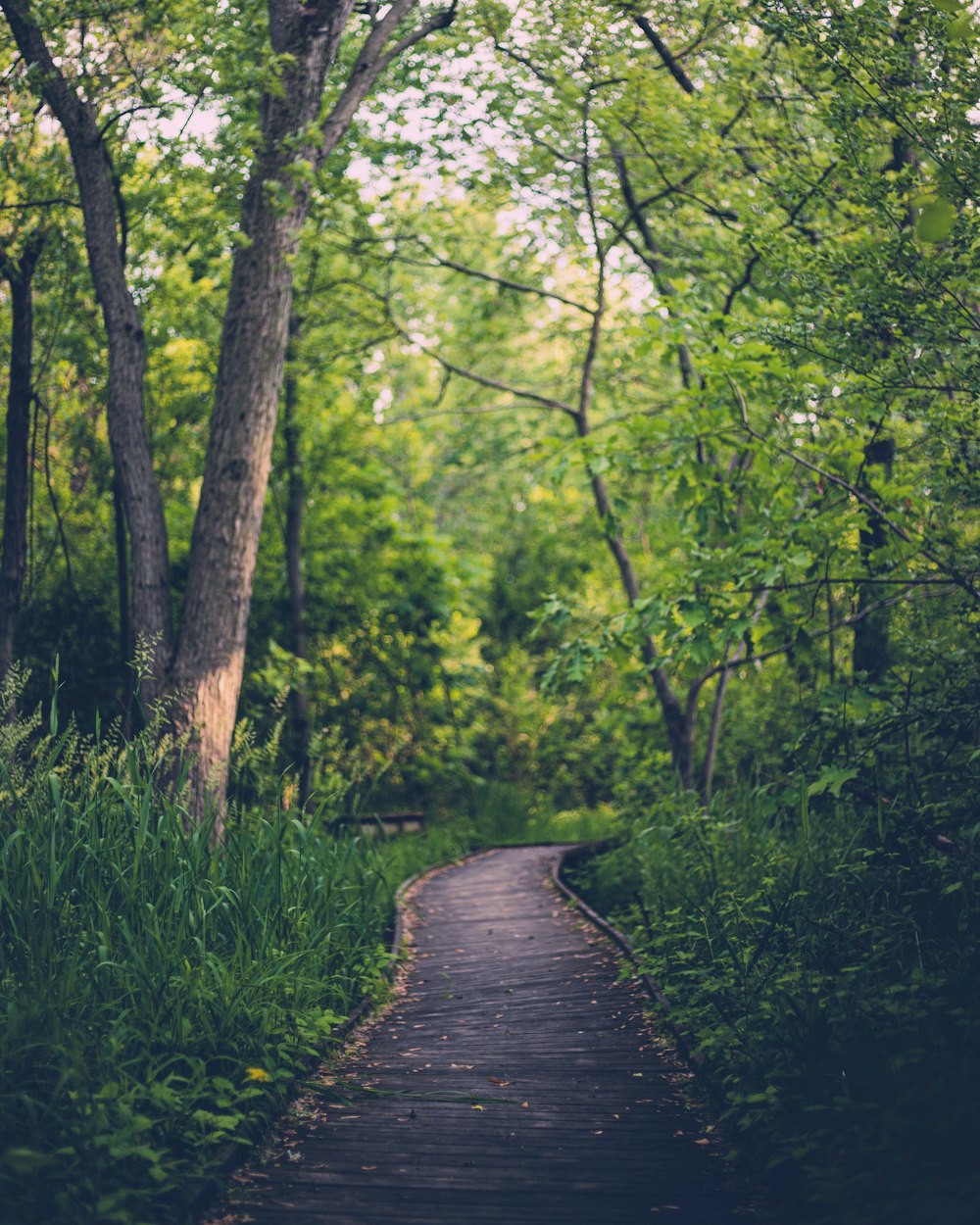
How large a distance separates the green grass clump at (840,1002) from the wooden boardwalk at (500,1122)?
12.7 inches

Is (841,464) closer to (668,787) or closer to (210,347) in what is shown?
(668,787)

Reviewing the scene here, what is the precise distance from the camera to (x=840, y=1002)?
15.3 feet

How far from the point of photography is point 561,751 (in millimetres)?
21938

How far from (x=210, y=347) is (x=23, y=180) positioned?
3.85 metres

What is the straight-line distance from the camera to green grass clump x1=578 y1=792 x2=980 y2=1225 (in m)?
3.52

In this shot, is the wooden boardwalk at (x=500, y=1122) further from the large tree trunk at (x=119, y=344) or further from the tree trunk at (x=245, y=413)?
the large tree trunk at (x=119, y=344)

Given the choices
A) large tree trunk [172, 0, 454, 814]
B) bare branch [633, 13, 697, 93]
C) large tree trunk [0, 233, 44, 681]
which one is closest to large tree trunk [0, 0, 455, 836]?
large tree trunk [172, 0, 454, 814]

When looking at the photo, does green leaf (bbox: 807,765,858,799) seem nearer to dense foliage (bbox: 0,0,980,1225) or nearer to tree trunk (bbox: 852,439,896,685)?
dense foliage (bbox: 0,0,980,1225)

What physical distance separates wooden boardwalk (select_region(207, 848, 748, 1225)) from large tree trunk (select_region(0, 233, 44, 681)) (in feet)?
16.4

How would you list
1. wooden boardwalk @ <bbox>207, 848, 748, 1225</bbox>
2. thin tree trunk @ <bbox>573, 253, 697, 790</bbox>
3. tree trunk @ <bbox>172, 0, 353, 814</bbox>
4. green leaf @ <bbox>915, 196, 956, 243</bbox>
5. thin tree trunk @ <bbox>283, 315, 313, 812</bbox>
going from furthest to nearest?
1. thin tree trunk @ <bbox>283, 315, 313, 812</bbox>
2. thin tree trunk @ <bbox>573, 253, 697, 790</bbox>
3. tree trunk @ <bbox>172, 0, 353, 814</bbox>
4. wooden boardwalk @ <bbox>207, 848, 748, 1225</bbox>
5. green leaf @ <bbox>915, 196, 956, 243</bbox>

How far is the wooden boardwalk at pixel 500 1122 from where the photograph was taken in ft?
12.5

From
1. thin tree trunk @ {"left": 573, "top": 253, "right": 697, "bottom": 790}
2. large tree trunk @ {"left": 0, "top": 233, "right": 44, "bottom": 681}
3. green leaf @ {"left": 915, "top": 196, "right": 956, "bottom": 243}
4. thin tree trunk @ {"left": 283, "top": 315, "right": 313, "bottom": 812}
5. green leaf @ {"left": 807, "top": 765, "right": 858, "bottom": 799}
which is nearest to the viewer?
green leaf @ {"left": 915, "top": 196, "right": 956, "bottom": 243}

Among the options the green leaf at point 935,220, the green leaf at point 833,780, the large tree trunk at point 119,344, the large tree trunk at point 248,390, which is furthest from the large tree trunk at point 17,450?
the green leaf at point 935,220

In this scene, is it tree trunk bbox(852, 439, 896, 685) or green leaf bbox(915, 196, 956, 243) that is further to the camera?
tree trunk bbox(852, 439, 896, 685)
